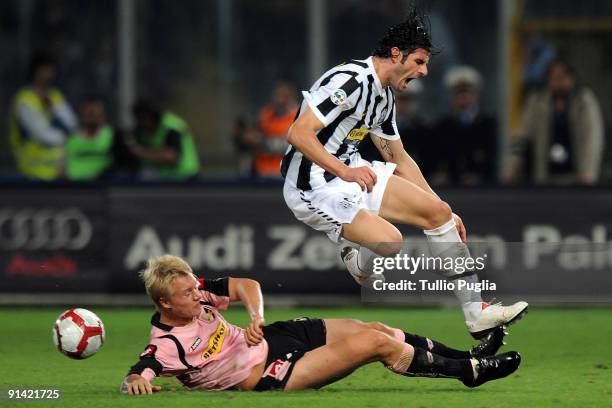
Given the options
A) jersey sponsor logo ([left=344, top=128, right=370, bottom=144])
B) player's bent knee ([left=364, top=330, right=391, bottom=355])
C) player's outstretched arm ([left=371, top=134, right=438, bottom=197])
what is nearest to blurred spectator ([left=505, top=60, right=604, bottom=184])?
player's outstretched arm ([left=371, top=134, right=438, bottom=197])

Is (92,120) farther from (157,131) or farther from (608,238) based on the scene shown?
(608,238)

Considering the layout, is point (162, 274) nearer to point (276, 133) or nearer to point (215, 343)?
point (215, 343)

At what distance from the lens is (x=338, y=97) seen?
826cm

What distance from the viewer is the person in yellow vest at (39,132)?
47.6 ft

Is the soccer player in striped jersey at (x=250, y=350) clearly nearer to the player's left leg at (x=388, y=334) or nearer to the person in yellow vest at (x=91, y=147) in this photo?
the player's left leg at (x=388, y=334)

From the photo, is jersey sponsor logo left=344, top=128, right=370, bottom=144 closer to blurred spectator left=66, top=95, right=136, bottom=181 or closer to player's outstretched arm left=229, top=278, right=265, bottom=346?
player's outstretched arm left=229, top=278, right=265, bottom=346

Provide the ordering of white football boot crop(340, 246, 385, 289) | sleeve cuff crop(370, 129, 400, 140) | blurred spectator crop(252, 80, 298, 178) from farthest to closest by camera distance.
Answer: blurred spectator crop(252, 80, 298, 178)
sleeve cuff crop(370, 129, 400, 140)
white football boot crop(340, 246, 385, 289)

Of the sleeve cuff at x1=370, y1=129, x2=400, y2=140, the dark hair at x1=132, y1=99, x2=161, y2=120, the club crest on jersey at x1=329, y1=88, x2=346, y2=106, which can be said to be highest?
the club crest on jersey at x1=329, y1=88, x2=346, y2=106

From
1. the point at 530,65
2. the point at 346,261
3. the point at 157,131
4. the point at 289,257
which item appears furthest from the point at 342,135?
the point at 530,65

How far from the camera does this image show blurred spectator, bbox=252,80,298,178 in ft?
47.2

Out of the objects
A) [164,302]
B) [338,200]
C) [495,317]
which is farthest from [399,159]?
[164,302]

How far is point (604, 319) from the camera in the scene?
11.9m

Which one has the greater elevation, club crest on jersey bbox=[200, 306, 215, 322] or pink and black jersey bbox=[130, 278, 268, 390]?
club crest on jersey bbox=[200, 306, 215, 322]

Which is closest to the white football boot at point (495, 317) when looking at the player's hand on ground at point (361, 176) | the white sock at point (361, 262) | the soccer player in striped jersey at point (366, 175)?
the soccer player in striped jersey at point (366, 175)
